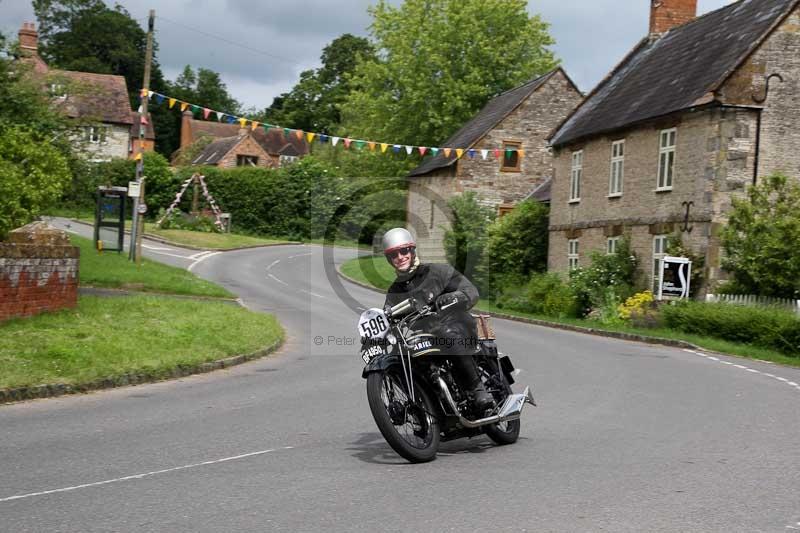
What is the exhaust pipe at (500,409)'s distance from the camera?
7746 mm

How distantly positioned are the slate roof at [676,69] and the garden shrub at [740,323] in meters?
6.65

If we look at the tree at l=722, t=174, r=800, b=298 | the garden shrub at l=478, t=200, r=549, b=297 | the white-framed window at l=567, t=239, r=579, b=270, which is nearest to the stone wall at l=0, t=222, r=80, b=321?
the tree at l=722, t=174, r=800, b=298

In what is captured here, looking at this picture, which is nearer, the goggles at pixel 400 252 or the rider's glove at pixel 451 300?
the rider's glove at pixel 451 300

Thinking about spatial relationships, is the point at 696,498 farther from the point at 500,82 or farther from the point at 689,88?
the point at 500,82

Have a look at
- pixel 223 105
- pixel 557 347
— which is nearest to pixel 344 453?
pixel 557 347

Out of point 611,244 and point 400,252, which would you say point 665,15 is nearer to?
point 611,244

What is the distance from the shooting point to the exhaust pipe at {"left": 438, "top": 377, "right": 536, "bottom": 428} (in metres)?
7.75

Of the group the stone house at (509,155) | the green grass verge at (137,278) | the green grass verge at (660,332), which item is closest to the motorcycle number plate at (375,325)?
the green grass verge at (660,332)

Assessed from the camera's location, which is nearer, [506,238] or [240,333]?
[240,333]

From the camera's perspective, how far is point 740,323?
21531 mm

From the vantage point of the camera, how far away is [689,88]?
28.3 metres

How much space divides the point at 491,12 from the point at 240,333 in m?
46.0

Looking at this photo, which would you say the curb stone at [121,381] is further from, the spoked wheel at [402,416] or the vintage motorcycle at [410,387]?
the spoked wheel at [402,416]

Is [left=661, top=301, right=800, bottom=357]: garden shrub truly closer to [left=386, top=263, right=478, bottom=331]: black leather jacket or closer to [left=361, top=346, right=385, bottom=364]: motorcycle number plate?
[left=386, top=263, right=478, bottom=331]: black leather jacket
